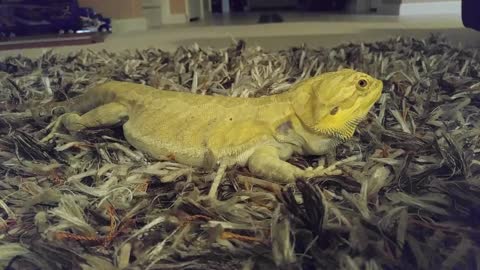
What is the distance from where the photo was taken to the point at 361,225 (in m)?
0.47

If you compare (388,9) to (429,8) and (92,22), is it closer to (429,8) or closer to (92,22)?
(429,8)

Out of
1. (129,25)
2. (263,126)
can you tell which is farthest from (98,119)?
(129,25)

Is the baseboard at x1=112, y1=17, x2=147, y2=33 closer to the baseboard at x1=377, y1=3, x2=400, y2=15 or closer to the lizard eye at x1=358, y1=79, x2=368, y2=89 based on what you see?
the baseboard at x1=377, y1=3, x2=400, y2=15

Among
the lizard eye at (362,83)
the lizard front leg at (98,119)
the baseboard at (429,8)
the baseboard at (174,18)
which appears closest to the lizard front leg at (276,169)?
the lizard eye at (362,83)

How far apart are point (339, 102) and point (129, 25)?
3281 mm

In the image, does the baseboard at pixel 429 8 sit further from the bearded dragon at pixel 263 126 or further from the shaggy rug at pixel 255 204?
the bearded dragon at pixel 263 126

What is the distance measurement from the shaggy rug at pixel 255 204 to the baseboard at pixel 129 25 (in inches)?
107

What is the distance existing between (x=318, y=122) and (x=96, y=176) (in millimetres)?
294

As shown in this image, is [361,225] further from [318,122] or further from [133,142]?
[133,142]

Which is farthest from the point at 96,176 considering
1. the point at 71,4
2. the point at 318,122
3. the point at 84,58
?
the point at 71,4

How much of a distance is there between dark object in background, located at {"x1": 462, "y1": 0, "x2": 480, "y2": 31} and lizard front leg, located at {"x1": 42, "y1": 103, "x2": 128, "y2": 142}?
134 centimetres

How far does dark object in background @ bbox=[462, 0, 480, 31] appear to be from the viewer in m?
1.67

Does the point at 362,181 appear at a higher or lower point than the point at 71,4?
lower

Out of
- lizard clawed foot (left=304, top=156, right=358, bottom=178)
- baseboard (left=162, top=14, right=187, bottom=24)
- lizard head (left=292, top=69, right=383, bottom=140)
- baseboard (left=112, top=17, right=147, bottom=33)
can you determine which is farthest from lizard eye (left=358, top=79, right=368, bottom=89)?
baseboard (left=162, top=14, right=187, bottom=24)
